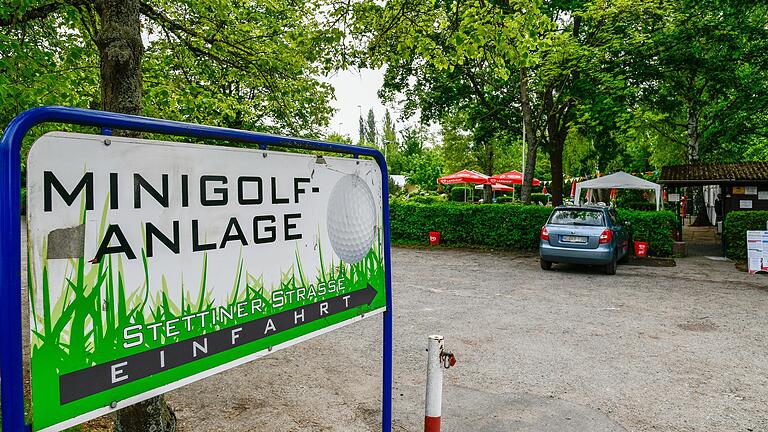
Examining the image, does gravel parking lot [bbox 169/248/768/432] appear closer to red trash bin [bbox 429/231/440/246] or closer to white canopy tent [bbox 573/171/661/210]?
red trash bin [bbox 429/231/440/246]

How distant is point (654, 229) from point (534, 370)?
1124 centimetres

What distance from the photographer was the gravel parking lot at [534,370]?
14.0 feet

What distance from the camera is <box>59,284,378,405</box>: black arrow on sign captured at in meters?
1.67

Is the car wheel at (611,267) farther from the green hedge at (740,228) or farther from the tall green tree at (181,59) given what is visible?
the tall green tree at (181,59)

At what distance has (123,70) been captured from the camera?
10.9 feet

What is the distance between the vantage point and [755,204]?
17344mm

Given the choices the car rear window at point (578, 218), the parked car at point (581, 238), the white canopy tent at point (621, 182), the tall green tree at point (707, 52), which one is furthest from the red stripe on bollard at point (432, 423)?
the white canopy tent at point (621, 182)

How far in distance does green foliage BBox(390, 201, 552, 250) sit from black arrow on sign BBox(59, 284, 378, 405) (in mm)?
14089

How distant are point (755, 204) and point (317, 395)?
18.5m

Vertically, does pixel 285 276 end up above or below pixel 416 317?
above

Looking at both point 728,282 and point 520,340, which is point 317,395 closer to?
point 520,340

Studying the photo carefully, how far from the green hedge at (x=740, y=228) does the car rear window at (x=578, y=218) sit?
496 cm

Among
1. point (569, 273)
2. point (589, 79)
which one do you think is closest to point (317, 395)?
point (569, 273)

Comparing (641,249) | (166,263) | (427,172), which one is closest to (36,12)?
(166,263)
